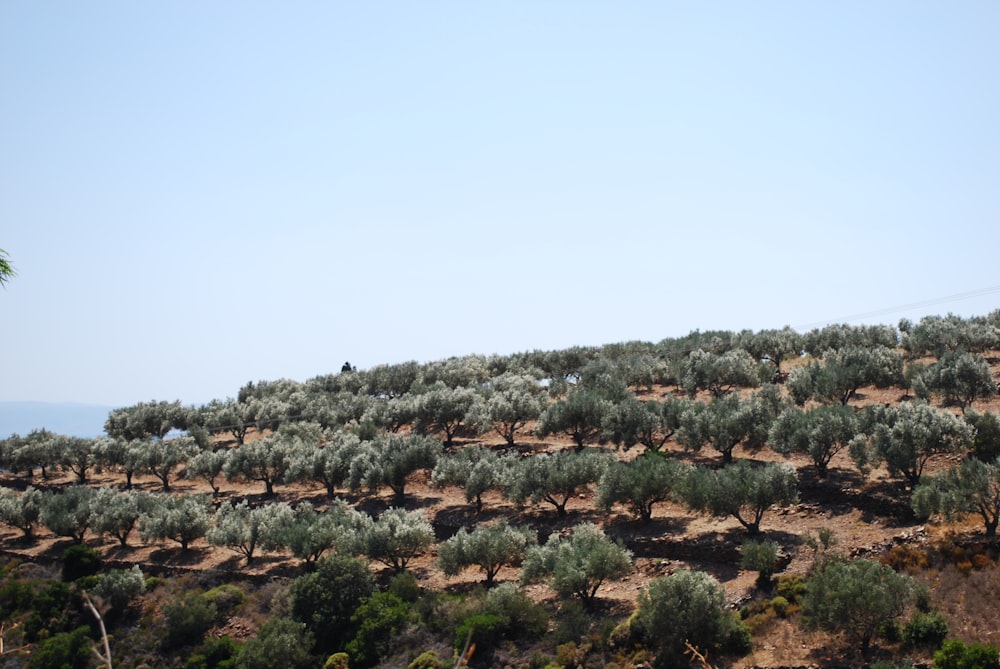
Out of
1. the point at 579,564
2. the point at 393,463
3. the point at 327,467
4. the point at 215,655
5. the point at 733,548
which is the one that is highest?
the point at 393,463

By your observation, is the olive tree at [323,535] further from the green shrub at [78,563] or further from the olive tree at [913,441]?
the olive tree at [913,441]

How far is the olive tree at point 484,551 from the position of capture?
121 ft

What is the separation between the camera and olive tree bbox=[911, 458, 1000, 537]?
99.8ft

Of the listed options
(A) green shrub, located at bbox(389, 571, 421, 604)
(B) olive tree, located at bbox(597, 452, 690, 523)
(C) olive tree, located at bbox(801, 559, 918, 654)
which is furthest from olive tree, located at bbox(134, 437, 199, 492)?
(C) olive tree, located at bbox(801, 559, 918, 654)

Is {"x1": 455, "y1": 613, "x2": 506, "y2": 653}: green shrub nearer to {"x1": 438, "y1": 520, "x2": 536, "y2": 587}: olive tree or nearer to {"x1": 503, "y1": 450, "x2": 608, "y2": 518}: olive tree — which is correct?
{"x1": 438, "y1": 520, "x2": 536, "y2": 587}: olive tree

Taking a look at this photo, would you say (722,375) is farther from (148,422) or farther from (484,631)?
(148,422)

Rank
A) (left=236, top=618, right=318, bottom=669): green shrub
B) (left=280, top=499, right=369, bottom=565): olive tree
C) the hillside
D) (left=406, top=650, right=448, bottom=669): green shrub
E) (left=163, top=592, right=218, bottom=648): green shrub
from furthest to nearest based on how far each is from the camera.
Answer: (left=280, top=499, right=369, bottom=565): olive tree
(left=163, top=592, right=218, bottom=648): green shrub
(left=236, top=618, right=318, bottom=669): green shrub
(left=406, top=650, right=448, bottom=669): green shrub
the hillside

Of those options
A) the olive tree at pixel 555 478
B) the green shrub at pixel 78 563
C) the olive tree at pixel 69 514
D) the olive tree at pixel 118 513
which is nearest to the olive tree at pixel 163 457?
the olive tree at pixel 69 514

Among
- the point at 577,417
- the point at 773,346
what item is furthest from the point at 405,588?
the point at 773,346

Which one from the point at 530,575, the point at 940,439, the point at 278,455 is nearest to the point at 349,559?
the point at 530,575

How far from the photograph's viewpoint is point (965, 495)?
100 ft

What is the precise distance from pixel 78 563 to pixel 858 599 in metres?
42.9

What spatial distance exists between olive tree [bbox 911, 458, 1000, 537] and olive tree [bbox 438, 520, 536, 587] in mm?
17734

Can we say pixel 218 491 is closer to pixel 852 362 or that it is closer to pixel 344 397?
pixel 344 397
